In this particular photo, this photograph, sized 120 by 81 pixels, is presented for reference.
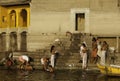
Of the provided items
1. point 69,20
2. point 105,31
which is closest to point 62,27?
point 69,20

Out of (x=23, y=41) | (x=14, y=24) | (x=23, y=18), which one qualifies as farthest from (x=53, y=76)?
(x=23, y=18)

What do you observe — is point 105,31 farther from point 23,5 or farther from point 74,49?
point 23,5

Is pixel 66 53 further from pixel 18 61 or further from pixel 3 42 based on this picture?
pixel 3 42

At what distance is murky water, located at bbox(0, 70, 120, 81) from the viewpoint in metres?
25.4

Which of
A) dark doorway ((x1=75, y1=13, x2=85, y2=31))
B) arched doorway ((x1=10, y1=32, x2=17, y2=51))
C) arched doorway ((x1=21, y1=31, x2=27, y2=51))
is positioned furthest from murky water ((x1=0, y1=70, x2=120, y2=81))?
arched doorway ((x1=10, y1=32, x2=17, y2=51))

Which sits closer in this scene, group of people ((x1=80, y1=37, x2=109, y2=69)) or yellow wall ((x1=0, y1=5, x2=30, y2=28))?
group of people ((x1=80, y1=37, x2=109, y2=69))

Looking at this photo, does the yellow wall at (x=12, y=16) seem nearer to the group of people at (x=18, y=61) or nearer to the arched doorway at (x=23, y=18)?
the arched doorway at (x=23, y=18)

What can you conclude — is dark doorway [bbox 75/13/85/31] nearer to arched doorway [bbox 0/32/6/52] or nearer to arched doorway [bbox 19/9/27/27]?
arched doorway [bbox 0/32/6/52]

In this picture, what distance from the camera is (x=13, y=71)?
98.7 feet

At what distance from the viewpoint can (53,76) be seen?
26.9 meters

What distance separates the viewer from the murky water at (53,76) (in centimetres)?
2538

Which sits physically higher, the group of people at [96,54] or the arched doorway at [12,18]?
the arched doorway at [12,18]

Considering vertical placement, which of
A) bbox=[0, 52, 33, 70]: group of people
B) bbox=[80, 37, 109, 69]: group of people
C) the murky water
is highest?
bbox=[80, 37, 109, 69]: group of people

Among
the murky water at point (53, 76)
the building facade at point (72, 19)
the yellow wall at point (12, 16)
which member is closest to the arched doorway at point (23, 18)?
the yellow wall at point (12, 16)
